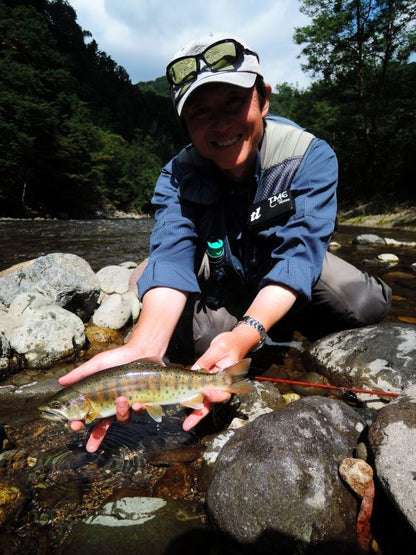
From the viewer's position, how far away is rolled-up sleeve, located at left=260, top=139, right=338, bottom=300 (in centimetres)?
281

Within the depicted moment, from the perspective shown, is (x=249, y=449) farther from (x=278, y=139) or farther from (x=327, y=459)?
(x=278, y=139)

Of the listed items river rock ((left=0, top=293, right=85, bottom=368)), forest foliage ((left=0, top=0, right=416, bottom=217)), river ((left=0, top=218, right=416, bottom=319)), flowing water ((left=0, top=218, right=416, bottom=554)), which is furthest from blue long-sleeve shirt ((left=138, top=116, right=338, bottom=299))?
forest foliage ((left=0, top=0, right=416, bottom=217))

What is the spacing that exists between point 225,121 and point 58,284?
3518 millimetres

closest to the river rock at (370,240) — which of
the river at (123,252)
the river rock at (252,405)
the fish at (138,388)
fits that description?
the river at (123,252)

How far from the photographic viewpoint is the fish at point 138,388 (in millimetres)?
2252

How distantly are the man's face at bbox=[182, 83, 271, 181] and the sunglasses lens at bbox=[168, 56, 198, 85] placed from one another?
0.71 ft

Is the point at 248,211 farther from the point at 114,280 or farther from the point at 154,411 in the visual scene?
the point at 114,280

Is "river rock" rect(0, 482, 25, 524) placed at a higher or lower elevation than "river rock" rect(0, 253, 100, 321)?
lower

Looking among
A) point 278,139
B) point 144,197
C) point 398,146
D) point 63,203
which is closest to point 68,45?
point 144,197

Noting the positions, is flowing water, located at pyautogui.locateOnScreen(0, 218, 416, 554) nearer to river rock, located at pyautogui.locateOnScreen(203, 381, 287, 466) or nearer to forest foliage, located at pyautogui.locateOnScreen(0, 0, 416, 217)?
river rock, located at pyautogui.locateOnScreen(203, 381, 287, 466)

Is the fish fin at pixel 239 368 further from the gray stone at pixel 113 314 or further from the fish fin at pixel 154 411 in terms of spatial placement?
the gray stone at pixel 113 314

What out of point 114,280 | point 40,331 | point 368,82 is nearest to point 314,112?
point 368,82

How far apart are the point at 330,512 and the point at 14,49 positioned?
45.6 m

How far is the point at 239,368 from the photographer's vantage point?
7.32ft
